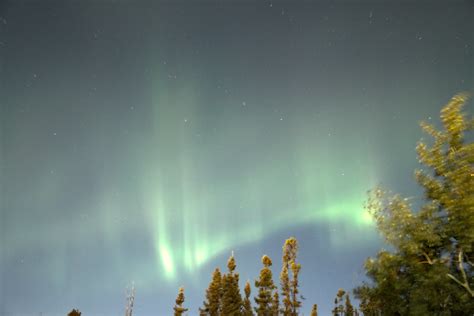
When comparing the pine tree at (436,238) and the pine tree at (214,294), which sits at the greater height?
the pine tree at (214,294)

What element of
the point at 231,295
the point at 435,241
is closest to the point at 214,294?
the point at 231,295

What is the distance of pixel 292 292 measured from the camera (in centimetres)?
5750

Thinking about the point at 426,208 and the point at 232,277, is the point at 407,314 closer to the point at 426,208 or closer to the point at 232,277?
the point at 426,208

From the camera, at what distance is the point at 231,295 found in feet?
190

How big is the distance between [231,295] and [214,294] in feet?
10.4

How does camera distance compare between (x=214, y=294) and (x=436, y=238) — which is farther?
(x=214, y=294)

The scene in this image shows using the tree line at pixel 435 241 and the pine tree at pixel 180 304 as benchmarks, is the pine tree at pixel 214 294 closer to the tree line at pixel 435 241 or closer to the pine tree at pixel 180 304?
the pine tree at pixel 180 304

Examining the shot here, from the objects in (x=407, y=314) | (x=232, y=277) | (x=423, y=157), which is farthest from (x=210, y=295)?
(x=423, y=157)

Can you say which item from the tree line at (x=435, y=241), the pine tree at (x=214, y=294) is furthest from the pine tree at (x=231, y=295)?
the tree line at (x=435, y=241)

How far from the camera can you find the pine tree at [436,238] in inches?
691

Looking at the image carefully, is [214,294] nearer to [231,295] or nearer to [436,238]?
[231,295]

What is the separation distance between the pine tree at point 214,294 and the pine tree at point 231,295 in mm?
1032

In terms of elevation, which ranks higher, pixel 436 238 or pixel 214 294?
pixel 214 294

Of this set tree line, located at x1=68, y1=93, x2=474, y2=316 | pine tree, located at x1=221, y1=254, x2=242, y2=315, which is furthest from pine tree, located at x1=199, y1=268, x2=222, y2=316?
tree line, located at x1=68, y1=93, x2=474, y2=316
